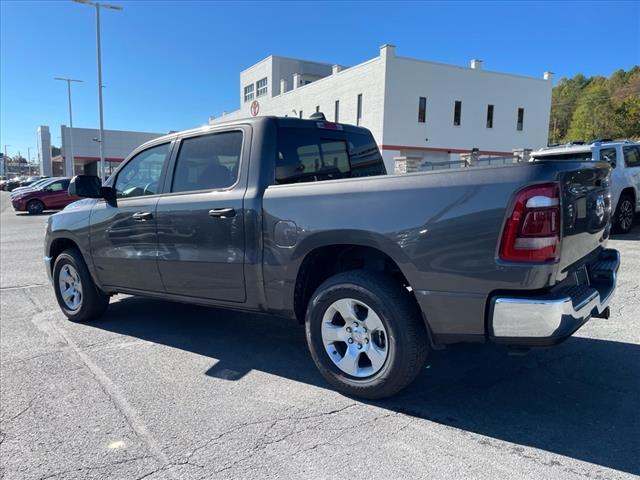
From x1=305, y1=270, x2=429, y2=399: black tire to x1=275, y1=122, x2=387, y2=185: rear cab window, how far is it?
993 mm

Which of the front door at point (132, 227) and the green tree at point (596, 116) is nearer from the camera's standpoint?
the front door at point (132, 227)

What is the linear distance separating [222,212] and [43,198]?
2259cm

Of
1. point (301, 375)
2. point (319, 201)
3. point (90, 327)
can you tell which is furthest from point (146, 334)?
point (319, 201)

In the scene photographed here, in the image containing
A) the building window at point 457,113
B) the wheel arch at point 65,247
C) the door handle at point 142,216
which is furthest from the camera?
the building window at point 457,113

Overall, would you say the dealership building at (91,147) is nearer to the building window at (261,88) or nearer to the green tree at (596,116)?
the building window at (261,88)

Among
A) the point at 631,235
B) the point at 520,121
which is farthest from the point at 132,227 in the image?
the point at 520,121

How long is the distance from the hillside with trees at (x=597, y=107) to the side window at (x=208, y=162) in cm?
4689

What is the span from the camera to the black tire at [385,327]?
3014 millimetres

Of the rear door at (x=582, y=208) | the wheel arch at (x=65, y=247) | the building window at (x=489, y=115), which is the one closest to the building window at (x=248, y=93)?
the building window at (x=489, y=115)

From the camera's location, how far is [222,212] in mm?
3727

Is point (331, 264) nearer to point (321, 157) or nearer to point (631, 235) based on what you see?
point (321, 157)

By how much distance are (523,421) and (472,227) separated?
4.19 feet

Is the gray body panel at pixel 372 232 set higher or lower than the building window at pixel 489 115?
lower

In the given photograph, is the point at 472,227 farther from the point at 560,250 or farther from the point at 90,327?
the point at 90,327
